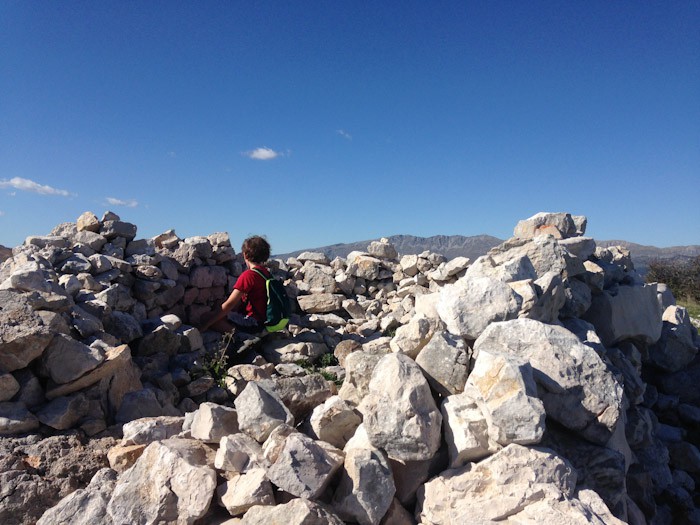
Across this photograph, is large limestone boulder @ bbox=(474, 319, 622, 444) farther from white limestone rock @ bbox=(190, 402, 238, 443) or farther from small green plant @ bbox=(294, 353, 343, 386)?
small green plant @ bbox=(294, 353, 343, 386)

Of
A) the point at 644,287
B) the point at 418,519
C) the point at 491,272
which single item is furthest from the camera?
the point at 644,287

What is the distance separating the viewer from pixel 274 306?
7.43 meters

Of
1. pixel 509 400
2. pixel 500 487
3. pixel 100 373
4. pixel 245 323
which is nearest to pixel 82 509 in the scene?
pixel 100 373

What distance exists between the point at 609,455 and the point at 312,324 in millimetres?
6115

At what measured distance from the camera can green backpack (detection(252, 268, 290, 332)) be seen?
24.2 ft

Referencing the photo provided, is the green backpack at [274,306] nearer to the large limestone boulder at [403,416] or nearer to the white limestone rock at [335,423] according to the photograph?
the white limestone rock at [335,423]

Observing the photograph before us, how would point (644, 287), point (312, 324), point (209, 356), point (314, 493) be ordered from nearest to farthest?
1. point (314, 493)
2. point (644, 287)
3. point (209, 356)
4. point (312, 324)

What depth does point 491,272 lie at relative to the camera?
4.84m

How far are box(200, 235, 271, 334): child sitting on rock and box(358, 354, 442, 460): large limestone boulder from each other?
170 inches

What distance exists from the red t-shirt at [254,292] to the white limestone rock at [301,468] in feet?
14.6

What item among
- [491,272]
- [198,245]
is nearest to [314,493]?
[491,272]

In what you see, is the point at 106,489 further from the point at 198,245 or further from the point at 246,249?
the point at 198,245

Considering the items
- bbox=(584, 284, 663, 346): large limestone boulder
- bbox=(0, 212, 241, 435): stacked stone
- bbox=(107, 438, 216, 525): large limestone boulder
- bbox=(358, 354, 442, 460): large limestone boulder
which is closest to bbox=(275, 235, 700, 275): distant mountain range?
bbox=(584, 284, 663, 346): large limestone boulder

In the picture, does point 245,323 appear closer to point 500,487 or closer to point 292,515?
point 292,515
